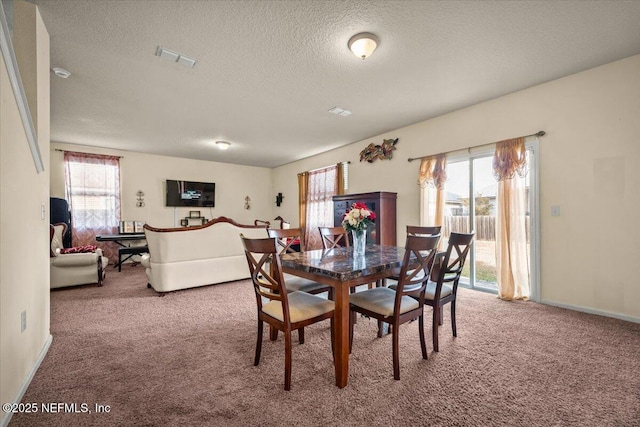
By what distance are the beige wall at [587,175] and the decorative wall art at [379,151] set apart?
57.6 inches

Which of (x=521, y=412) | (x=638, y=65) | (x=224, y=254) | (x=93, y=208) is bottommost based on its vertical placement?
(x=521, y=412)

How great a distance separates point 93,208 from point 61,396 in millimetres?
5461

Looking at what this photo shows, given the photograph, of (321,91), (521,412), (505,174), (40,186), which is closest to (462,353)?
(521,412)

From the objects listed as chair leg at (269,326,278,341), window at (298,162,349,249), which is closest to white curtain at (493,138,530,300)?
chair leg at (269,326,278,341)

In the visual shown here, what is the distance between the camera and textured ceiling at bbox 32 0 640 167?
2074mm

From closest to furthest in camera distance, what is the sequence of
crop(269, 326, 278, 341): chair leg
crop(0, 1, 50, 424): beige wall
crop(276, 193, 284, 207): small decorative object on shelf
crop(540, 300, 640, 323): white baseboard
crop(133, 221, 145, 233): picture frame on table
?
1. crop(0, 1, 50, 424): beige wall
2. crop(269, 326, 278, 341): chair leg
3. crop(540, 300, 640, 323): white baseboard
4. crop(133, 221, 145, 233): picture frame on table
5. crop(276, 193, 284, 207): small decorative object on shelf

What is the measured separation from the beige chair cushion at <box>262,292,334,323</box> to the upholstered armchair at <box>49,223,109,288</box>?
3.62m

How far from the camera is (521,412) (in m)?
1.44

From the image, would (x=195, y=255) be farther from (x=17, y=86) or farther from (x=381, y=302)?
(x=381, y=302)

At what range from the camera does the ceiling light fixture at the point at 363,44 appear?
91.2 inches

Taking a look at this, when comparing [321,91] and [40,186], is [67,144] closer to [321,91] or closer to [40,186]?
[40,186]

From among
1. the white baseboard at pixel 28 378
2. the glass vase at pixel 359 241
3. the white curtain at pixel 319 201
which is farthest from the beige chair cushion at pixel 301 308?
the white curtain at pixel 319 201

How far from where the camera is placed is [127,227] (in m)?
5.89

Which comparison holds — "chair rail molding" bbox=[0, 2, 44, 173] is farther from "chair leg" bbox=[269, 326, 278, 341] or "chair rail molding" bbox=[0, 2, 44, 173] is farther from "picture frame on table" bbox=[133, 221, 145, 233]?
"picture frame on table" bbox=[133, 221, 145, 233]
